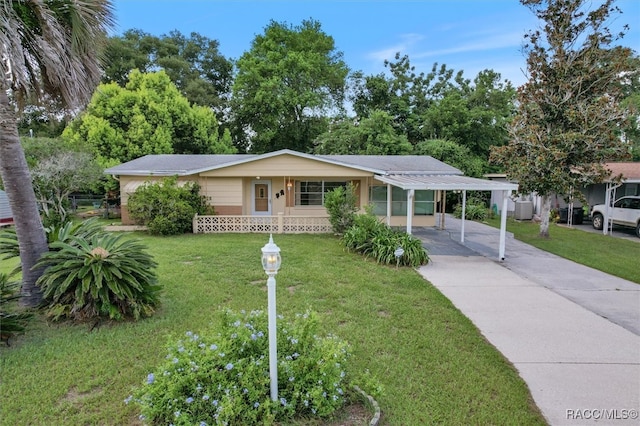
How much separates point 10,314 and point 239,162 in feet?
33.9

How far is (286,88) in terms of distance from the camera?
2820 centimetres

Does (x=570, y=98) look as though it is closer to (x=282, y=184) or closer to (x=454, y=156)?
(x=454, y=156)

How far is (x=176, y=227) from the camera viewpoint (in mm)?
13445

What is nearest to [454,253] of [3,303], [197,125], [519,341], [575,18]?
[519,341]

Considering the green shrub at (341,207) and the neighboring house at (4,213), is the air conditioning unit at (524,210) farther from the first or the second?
the neighboring house at (4,213)

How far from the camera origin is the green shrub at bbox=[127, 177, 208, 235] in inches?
519

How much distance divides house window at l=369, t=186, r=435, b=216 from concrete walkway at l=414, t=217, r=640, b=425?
5.69m

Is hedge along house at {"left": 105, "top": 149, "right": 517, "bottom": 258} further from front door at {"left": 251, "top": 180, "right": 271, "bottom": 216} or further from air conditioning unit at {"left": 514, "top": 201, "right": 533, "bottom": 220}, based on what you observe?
air conditioning unit at {"left": 514, "top": 201, "right": 533, "bottom": 220}

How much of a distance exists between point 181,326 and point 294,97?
25.0m

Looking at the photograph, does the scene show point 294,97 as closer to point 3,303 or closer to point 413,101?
point 413,101

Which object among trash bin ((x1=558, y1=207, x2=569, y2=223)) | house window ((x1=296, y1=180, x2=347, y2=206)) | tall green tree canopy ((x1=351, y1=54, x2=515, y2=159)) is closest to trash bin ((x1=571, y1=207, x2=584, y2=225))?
trash bin ((x1=558, y1=207, x2=569, y2=223))

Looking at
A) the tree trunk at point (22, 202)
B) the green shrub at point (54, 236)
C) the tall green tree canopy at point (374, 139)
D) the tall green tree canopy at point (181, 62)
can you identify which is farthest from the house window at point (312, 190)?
the tall green tree canopy at point (181, 62)

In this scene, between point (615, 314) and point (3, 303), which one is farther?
point (615, 314)

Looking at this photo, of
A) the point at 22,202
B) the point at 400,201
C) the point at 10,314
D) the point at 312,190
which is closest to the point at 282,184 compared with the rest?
the point at 312,190
